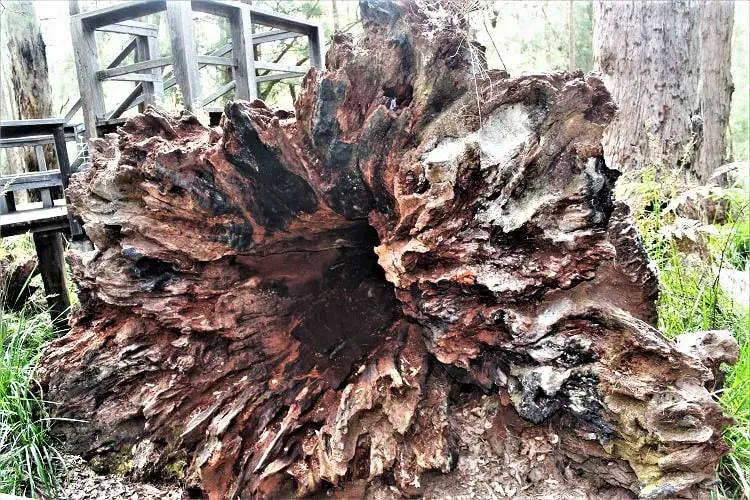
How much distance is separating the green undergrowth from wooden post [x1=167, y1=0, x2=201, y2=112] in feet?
12.0

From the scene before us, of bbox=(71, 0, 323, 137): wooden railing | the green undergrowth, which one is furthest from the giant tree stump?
bbox=(71, 0, 323, 137): wooden railing

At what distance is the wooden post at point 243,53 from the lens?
471cm

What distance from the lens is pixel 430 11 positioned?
205cm

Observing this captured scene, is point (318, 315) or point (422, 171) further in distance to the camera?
point (318, 315)

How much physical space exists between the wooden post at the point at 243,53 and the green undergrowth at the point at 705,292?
3687 mm

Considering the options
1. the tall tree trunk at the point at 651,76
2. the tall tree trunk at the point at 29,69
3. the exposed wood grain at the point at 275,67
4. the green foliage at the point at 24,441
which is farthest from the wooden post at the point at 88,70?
the tall tree trunk at the point at 651,76

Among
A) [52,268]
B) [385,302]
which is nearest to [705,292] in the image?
[385,302]

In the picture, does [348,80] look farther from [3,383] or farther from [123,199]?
[3,383]

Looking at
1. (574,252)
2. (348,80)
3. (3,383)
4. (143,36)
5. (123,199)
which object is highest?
(143,36)

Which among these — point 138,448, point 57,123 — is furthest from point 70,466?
point 57,123

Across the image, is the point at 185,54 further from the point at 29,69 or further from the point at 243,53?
the point at 29,69

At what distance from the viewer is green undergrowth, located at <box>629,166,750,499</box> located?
6.72ft

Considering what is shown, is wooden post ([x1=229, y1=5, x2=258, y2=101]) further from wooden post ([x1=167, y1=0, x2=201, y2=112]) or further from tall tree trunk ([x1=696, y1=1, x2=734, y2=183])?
tall tree trunk ([x1=696, y1=1, x2=734, y2=183])

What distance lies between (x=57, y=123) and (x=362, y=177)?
153 inches
